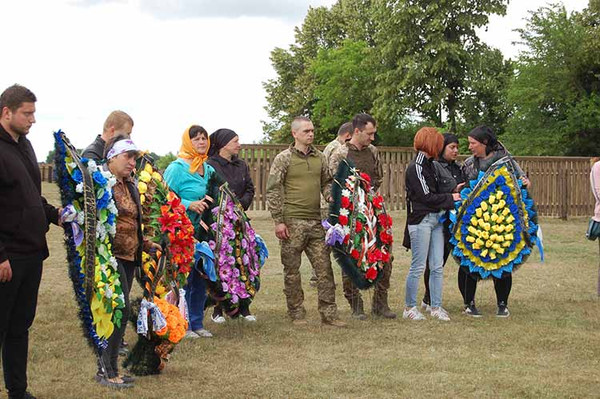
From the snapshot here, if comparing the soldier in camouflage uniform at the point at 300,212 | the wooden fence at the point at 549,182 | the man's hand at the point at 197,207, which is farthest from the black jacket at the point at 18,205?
the wooden fence at the point at 549,182

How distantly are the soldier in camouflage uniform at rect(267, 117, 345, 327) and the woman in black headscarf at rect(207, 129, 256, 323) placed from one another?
14.5 inches

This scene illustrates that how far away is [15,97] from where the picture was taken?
5.69 m

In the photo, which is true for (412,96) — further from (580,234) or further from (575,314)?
(575,314)

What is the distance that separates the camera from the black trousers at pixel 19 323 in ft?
18.9

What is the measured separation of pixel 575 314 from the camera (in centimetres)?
996

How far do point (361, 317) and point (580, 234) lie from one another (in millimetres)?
13038

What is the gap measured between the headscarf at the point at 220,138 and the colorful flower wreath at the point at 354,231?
123 cm

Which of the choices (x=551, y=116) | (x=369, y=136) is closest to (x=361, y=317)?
(x=369, y=136)

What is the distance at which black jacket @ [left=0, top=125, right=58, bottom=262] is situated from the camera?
221 inches

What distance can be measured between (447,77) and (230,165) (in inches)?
1398

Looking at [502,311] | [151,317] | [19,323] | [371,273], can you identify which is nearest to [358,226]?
[371,273]

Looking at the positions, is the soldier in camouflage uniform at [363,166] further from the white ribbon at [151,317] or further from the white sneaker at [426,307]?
the white ribbon at [151,317]

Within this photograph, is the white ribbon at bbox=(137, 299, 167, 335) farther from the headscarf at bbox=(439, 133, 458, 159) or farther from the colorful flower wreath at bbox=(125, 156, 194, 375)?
the headscarf at bbox=(439, 133, 458, 159)

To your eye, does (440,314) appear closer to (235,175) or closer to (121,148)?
(235,175)
